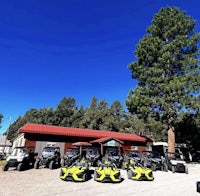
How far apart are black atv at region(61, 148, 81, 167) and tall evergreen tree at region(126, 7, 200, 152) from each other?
773 cm

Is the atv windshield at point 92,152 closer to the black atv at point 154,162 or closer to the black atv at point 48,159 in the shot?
the black atv at point 48,159

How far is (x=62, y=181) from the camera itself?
9.45m

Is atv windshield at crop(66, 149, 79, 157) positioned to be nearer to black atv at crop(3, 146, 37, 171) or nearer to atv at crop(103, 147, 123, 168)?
atv at crop(103, 147, 123, 168)

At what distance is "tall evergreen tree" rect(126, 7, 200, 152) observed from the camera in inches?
699

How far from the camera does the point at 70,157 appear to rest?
49.8 feet

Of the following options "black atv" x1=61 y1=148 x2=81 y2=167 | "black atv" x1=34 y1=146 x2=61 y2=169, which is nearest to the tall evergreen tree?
"black atv" x1=61 y1=148 x2=81 y2=167

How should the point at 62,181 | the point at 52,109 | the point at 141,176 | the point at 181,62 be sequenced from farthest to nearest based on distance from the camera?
1. the point at 52,109
2. the point at 181,62
3. the point at 141,176
4. the point at 62,181

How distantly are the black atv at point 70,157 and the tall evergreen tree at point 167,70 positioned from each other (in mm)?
7731

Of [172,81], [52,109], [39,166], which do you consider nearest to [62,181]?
[39,166]

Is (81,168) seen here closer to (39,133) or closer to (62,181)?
(62,181)

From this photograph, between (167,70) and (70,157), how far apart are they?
13.1 m

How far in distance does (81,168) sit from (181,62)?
50.1ft

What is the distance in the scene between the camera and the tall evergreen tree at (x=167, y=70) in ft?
58.2

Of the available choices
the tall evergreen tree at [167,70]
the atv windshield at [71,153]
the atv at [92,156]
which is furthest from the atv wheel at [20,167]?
the tall evergreen tree at [167,70]
